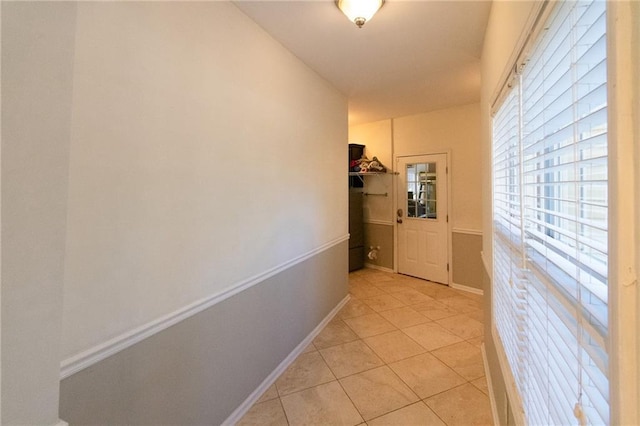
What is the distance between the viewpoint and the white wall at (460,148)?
404 centimetres

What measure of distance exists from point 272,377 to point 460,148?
3.78m

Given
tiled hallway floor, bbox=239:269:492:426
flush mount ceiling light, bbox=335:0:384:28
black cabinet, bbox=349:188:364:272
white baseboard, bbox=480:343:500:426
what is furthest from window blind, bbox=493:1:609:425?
black cabinet, bbox=349:188:364:272

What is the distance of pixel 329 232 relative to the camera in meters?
3.24

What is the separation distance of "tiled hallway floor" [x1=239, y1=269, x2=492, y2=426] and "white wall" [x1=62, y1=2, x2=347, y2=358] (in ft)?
2.98

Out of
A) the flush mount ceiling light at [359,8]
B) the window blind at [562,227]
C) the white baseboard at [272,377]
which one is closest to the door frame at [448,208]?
the white baseboard at [272,377]

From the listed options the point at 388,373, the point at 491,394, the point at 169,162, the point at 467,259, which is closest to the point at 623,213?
the point at 169,162

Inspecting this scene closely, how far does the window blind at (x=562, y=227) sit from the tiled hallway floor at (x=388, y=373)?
2.85 feet

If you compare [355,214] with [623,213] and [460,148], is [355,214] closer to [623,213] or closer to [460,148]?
[460,148]

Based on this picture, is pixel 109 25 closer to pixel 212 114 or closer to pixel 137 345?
pixel 212 114

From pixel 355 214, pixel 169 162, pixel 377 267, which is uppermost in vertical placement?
pixel 169 162

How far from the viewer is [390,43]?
92.7 inches

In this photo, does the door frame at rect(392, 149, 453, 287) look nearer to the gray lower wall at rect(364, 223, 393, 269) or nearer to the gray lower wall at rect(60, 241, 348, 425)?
the gray lower wall at rect(364, 223, 393, 269)

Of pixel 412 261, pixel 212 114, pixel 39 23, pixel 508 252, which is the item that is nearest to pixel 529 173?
pixel 508 252

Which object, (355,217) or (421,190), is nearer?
(421,190)
